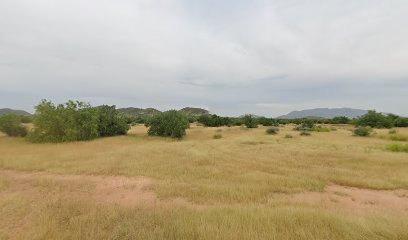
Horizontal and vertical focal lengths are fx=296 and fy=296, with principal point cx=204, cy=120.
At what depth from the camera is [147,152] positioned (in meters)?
20.5

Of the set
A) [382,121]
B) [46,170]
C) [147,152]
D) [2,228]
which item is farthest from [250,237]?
[382,121]

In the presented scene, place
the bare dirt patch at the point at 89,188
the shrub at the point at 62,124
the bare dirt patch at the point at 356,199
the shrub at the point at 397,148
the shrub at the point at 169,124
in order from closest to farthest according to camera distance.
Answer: the bare dirt patch at the point at 356,199 < the bare dirt patch at the point at 89,188 < the shrub at the point at 397,148 < the shrub at the point at 62,124 < the shrub at the point at 169,124

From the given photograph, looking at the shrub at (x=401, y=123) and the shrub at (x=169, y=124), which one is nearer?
the shrub at (x=169, y=124)

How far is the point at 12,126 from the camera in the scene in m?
33.5

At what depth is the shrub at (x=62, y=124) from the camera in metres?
29.6

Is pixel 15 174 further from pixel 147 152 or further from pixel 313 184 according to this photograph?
pixel 313 184

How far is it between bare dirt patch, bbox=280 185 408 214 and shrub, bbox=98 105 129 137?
28.1 meters

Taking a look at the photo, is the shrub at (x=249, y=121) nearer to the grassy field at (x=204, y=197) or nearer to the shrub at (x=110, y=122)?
the shrub at (x=110, y=122)

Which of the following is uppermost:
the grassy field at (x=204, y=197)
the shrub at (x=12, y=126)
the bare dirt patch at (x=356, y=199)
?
the shrub at (x=12, y=126)

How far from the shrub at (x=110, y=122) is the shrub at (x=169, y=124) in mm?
3452

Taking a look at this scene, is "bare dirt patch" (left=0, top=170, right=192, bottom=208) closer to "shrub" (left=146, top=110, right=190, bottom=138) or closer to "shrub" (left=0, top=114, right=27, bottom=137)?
"shrub" (left=146, top=110, right=190, bottom=138)

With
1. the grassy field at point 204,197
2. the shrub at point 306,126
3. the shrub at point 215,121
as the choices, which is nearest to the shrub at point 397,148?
the grassy field at point 204,197

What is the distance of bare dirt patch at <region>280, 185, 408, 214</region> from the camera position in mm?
8820

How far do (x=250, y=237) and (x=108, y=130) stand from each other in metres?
31.8
